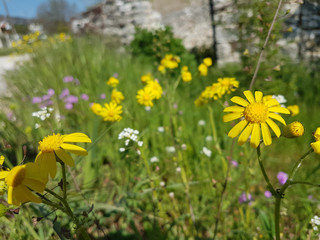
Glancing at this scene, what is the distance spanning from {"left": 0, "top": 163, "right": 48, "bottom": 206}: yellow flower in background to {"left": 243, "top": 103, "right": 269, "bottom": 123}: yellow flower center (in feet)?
2.04

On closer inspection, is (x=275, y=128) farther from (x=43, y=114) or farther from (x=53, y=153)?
(x=43, y=114)

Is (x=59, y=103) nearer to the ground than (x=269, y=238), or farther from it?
farther from it

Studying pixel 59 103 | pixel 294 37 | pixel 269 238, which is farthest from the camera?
pixel 294 37

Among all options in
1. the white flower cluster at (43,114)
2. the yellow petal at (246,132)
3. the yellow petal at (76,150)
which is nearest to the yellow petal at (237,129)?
the yellow petal at (246,132)

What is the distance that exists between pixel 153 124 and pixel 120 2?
502 centimetres

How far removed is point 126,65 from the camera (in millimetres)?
4055

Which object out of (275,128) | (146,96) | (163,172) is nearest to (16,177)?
(275,128)

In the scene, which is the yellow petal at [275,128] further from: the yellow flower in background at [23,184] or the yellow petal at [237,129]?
the yellow flower in background at [23,184]

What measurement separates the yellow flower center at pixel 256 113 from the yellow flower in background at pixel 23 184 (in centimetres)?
62

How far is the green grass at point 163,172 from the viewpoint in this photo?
4.34ft

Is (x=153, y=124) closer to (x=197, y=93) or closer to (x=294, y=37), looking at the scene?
(x=197, y=93)

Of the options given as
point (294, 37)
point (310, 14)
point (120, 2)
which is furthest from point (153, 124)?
point (120, 2)

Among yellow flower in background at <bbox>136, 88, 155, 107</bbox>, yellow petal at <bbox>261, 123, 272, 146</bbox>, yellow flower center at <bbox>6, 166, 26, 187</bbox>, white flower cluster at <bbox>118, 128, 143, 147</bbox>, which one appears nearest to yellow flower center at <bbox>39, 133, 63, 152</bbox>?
yellow flower center at <bbox>6, 166, 26, 187</bbox>

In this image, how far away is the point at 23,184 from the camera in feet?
1.81
